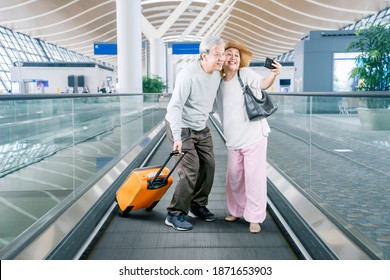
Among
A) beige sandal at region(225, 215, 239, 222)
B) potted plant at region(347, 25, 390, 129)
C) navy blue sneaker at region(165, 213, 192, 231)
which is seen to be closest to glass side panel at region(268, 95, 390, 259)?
beige sandal at region(225, 215, 239, 222)

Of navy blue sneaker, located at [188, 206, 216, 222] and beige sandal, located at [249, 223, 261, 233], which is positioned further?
navy blue sneaker, located at [188, 206, 216, 222]

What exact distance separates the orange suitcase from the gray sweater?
69 centimetres

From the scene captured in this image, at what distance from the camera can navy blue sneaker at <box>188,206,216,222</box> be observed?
4758mm

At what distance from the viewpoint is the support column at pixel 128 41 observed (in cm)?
1594

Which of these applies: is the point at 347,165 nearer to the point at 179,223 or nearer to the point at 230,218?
the point at 230,218

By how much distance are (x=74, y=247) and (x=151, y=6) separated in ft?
140

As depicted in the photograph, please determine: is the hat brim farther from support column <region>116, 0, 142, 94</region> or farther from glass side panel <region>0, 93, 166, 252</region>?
support column <region>116, 0, 142, 94</region>

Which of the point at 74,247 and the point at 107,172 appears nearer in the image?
the point at 74,247

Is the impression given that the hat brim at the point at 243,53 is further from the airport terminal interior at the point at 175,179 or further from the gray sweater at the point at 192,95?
the airport terminal interior at the point at 175,179

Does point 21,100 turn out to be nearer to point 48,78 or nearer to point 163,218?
point 163,218

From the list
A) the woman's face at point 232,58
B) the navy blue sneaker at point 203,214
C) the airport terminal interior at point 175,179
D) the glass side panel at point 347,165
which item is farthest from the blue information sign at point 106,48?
the woman's face at point 232,58
